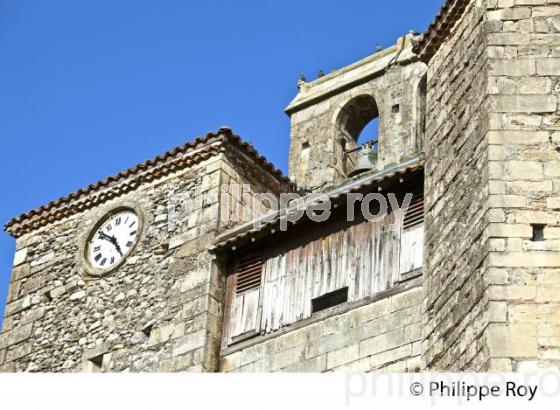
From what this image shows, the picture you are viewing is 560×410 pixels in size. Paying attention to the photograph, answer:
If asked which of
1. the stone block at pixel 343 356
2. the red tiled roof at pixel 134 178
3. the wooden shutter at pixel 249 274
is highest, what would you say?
the red tiled roof at pixel 134 178

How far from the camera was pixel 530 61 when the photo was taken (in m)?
15.6

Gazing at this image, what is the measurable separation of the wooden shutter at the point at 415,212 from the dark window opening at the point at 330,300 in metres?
1.05

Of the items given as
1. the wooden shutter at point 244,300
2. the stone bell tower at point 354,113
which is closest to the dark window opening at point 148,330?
the wooden shutter at point 244,300

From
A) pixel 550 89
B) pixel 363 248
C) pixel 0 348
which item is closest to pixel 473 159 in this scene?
pixel 550 89

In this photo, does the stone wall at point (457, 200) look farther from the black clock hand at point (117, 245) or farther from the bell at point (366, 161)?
the black clock hand at point (117, 245)

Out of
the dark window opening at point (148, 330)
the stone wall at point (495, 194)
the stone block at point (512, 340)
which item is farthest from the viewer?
the dark window opening at point (148, 330)

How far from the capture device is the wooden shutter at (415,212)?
55.2ft

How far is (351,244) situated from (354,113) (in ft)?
20.9

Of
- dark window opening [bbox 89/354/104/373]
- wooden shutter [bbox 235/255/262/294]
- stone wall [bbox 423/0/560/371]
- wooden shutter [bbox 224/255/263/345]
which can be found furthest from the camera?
dark window opening [bbox 89/354/104/373]

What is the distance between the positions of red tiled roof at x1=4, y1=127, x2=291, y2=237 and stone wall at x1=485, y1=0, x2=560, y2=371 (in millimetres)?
4842

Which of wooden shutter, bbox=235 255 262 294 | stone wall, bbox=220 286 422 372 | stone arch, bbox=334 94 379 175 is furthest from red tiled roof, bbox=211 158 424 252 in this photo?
stone arch, bbox=334 94 379 175

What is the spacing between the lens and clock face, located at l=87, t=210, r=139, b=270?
19.8 metres

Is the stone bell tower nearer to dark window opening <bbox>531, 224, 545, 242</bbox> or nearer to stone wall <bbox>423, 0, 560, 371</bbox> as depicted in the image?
stone wall <bbox>423, 0, 560, 371</bbox>

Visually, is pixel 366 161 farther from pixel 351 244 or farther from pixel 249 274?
pixel 351 244
